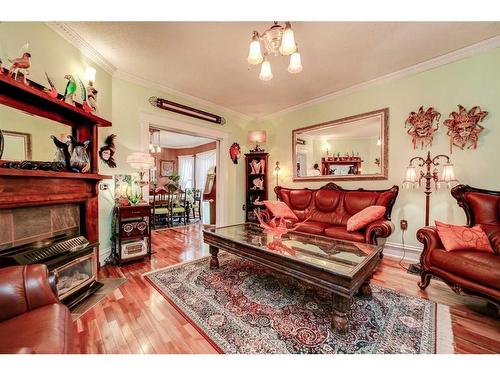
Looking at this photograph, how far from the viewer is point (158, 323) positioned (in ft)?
4.82

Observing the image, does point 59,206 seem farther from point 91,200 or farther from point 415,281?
point 415,281

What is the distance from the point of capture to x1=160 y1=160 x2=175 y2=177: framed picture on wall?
7.71 m

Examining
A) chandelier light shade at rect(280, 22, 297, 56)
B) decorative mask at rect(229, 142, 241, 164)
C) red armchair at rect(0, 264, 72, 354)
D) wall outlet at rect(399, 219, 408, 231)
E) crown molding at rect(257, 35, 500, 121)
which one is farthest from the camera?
decorative mask at rect(229, 142, 241, 164)

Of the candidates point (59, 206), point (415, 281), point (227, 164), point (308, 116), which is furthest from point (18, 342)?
point (308, 116)

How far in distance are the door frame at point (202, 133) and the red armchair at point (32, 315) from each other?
224 cm

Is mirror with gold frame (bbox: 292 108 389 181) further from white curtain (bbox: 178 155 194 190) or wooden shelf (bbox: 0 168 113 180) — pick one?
white curtain (bbox: 178 155 194 190)

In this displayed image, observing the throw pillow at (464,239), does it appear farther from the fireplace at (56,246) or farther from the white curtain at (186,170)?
the white curtain at (186,170)

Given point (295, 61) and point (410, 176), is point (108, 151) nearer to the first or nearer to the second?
point (295, 61)

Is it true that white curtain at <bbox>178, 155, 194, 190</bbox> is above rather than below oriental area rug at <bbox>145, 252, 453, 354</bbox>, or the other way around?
above

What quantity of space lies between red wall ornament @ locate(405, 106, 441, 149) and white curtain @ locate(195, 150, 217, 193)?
18.3 ft

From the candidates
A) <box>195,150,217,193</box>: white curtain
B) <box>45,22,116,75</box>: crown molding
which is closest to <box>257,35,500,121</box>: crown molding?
<box>45,22,116,75</box>: crown molding

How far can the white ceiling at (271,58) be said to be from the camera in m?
1.98

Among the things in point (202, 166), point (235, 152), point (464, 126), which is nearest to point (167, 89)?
point (235, 152)
